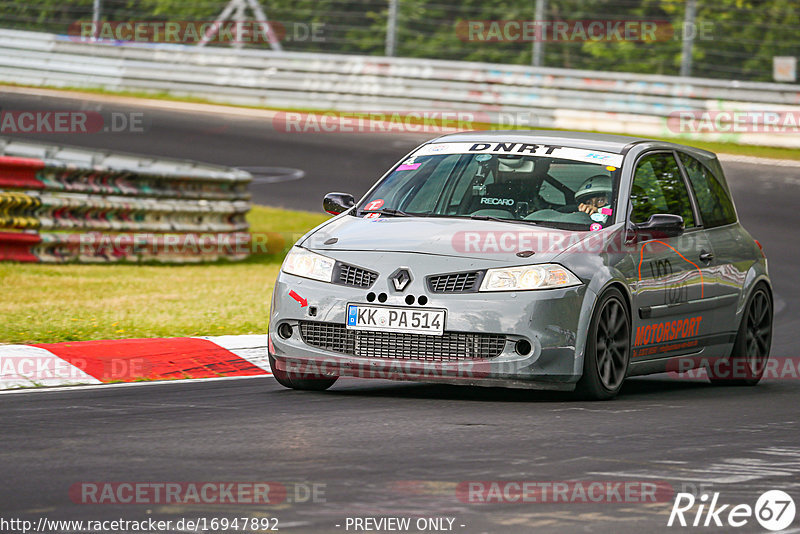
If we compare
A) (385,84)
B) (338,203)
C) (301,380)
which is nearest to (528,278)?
(301,380)

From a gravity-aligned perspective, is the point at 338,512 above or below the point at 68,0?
below

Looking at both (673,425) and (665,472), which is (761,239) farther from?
(665,472)

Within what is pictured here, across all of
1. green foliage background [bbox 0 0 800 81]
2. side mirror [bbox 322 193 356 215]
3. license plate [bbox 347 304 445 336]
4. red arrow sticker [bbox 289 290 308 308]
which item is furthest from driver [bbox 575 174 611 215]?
green foliage background [bbox 0 0 800 81]

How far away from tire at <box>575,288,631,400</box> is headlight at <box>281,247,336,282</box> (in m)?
1.47

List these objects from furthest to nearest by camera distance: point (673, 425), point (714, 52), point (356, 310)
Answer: point (714, 52)
point (356, 310)
point (673, 425)

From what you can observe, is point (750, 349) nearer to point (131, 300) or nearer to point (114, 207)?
point (131, 300)

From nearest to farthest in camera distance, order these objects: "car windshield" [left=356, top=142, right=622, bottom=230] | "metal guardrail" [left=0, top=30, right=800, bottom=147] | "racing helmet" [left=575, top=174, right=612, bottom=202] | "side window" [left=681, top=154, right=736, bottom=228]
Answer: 1. "car windshield" [left=356, top=142, right=622, bottom=230]
2. "racing helmet" [left=575, top=174, right=612, bottom=202]
3. "side window" [left=681, top=154, right=736, bottom=228]
4. "metal guardrail" [left=0, top=30, right=800, bottom=147]

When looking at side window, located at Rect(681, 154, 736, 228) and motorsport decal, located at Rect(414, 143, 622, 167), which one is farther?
side window, located at Rect(681, 154, 736, 228)

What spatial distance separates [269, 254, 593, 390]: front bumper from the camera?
788cm

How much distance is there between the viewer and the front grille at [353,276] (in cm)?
806

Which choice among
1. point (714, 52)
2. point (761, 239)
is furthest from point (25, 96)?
point (761, 239)

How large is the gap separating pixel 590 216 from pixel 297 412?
220cm

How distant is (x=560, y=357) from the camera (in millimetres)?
7961

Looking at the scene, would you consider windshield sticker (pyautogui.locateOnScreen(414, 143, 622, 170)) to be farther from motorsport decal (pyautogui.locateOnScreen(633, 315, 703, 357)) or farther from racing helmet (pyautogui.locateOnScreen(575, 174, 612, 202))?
motorsport decal (pyautogui.locateOnScreen(633, 315, 703, 357))
